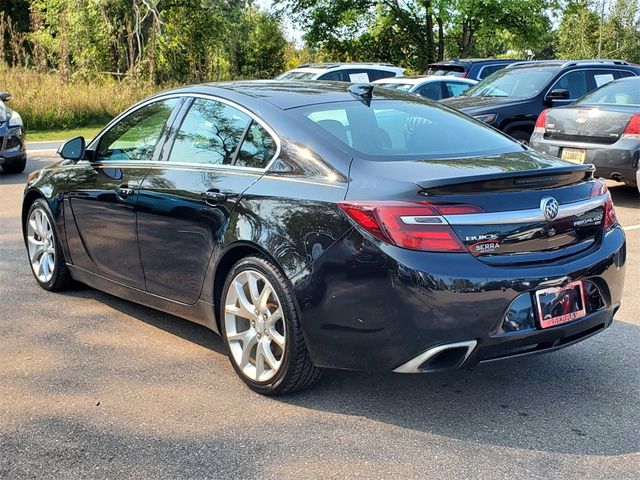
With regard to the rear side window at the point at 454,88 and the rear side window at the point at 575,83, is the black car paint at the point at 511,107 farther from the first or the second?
the rear side window at the point at 454,88

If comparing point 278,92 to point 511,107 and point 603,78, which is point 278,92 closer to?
point 511,107

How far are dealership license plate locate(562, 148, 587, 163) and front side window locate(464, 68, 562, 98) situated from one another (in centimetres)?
232

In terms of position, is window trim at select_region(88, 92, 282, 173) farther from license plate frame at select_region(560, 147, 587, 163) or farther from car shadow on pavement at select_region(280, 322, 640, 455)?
license plate frame at select_region(560, 147, 587, 163)

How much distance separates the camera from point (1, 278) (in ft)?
19.7

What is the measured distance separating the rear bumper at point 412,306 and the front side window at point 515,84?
825 centimetres

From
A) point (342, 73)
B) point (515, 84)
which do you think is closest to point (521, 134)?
point (515, 84)

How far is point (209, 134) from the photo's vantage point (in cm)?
434

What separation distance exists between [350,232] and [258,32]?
3039 cm

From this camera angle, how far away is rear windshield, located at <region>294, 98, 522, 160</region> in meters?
3.87

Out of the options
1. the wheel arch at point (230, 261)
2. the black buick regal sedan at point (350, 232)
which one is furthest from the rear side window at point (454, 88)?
the wheel arch at point (230, 261)

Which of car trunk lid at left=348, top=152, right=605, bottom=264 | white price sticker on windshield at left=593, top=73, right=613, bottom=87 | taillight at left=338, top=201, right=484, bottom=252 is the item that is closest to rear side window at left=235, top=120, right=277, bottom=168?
car trunk lid at left=348, top=152, right=605, bottom=264

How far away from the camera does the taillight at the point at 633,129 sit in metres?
8.54

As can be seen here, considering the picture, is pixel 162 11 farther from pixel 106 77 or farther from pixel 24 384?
pixel 24 384

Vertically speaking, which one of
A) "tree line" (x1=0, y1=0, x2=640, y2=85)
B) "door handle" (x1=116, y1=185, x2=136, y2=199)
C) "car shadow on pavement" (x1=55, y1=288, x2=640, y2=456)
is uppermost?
"tree line" (x1=0, y1=0, x2=640, y2=85)
